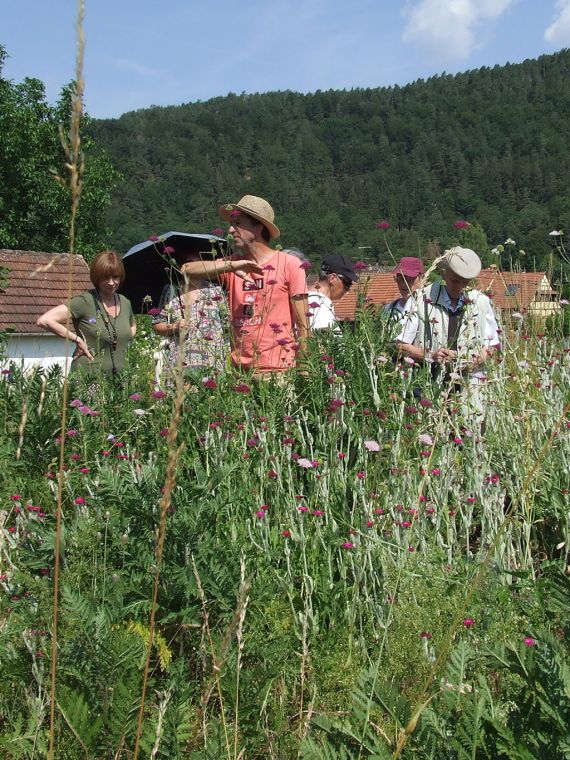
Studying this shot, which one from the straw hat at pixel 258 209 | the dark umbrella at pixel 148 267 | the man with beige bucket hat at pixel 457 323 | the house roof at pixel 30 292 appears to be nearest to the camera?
the man with beige bucket hat at pixel 457 323

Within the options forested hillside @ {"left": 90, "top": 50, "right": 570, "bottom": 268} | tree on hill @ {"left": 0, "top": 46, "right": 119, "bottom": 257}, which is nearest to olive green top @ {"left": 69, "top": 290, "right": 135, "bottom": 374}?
tree on hill @ {"left": 0, "top": 46, "right": 119, "bottom": 257}

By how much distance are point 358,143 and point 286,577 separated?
149 meters

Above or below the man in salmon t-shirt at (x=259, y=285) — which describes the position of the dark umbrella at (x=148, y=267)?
above

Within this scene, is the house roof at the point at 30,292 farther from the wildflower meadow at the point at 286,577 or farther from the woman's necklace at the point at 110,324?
the wildflower meadow at the point at 286,577

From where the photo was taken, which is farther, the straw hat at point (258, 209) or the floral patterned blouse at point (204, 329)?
the straw hat at point (258, 209)

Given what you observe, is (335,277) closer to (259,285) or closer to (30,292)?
(259,285)

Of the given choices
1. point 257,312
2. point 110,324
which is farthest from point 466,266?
point 110,324

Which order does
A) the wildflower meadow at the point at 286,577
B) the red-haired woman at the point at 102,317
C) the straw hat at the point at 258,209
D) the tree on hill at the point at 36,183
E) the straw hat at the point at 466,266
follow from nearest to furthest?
the wildflower meadow at the point at 286,577, the straw hat at the point at 466,266, the straw hat at the point at 258,209, the red-haired woman at the point at 102,317, the tree on hill at the point at 36,183

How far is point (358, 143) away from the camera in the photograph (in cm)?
14425

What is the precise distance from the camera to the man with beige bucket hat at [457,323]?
159 inches

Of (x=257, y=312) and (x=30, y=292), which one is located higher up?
(x=30, y=292)

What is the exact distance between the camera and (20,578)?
2256 mm

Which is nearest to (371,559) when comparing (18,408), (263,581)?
(263,581)

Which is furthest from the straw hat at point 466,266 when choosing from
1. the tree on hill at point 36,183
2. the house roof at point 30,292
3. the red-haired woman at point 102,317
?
the tree on hill at point 36,183
